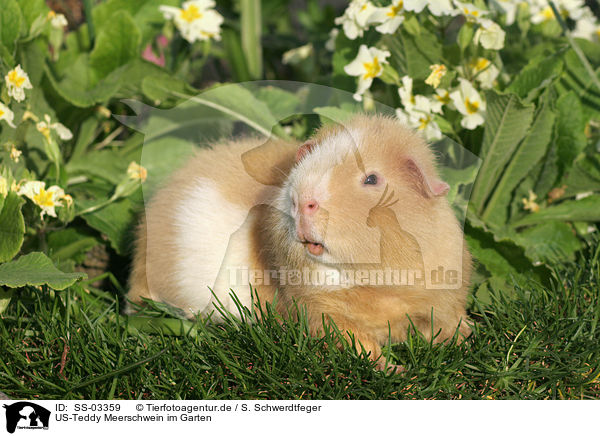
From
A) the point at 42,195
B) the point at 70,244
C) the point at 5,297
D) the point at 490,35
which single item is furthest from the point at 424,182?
the point at 70,244

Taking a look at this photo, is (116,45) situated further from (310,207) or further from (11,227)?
(310,207)

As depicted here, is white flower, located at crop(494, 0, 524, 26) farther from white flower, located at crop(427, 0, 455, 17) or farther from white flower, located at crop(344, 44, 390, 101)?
white flower, located at crop(344, 44, 390, 101)

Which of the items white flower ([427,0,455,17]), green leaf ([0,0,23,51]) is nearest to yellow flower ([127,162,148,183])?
green leaf ([0,0,23,51])

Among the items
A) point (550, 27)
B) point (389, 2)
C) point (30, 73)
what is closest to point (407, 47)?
point (389, 2)

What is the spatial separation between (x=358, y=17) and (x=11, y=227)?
4.43 ft

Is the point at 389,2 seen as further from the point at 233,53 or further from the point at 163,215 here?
the point at 233,53

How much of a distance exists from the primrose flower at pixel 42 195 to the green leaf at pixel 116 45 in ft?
2.74

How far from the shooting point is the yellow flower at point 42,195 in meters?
2.09

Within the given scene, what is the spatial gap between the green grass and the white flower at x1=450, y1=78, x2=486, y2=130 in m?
0.60

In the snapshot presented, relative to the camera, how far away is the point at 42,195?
211cm

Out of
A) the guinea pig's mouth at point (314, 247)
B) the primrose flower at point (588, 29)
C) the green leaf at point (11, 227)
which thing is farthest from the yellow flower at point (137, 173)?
the primrose flower at point (588, 29)

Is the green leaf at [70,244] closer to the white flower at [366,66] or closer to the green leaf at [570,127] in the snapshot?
the white flower at [366,66]
